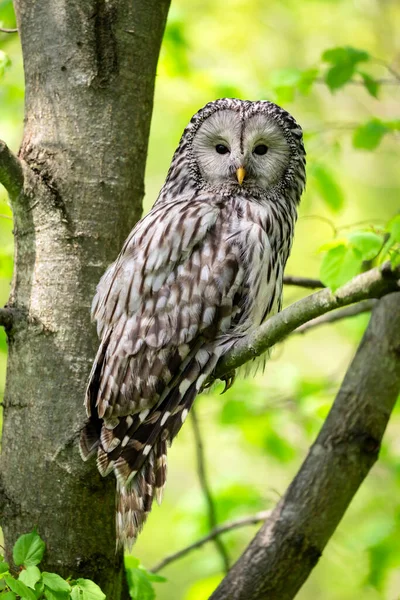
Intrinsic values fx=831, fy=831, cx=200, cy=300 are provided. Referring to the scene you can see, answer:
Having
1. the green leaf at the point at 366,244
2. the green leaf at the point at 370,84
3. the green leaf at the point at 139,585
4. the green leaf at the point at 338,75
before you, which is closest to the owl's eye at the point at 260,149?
the green leaf at the point at 338,75

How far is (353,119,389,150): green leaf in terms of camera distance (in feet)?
12.8

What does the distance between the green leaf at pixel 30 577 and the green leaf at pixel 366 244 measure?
4.40 feet

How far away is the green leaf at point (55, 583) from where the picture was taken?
2.26m

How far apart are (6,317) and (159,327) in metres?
0.53

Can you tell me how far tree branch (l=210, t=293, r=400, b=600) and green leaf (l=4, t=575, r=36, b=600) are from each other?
3.90 ft

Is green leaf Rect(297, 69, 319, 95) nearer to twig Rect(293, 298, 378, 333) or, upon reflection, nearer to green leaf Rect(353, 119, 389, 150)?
green leaf Rect(353, 119, 389, 150)

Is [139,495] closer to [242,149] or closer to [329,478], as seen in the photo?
[329,478]

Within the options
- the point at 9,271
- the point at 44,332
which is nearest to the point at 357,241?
the point at 44,332

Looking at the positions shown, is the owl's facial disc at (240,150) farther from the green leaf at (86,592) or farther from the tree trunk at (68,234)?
the green leaf at (86,592)

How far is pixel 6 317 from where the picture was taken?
9.34 feet

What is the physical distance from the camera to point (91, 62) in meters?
3.00

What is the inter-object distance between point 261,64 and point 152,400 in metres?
7.70

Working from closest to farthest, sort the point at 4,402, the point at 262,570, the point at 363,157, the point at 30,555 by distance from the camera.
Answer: the point at 30,555
the point at 4,402
the point at 262,570
the point at 363,157

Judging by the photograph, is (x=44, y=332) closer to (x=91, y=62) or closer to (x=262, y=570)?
(x=91, y=62)
